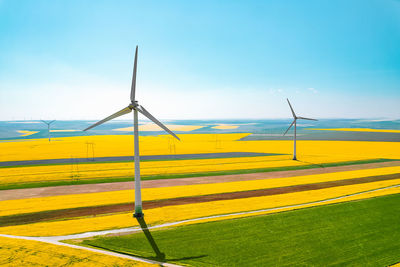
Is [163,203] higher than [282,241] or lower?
lower

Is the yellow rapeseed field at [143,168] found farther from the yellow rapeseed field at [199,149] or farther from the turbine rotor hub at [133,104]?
the turbine rotor hub at [133,104]

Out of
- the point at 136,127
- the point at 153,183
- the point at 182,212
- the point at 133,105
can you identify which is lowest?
the point at 153,183

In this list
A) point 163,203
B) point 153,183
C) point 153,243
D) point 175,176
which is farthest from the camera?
point 175,176

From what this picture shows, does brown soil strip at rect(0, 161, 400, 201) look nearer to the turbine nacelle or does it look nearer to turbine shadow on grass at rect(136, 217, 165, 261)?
turbine shadow on grass at rect(136, 217, 165, 261)

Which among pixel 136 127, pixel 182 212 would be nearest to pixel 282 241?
pixel 182 212

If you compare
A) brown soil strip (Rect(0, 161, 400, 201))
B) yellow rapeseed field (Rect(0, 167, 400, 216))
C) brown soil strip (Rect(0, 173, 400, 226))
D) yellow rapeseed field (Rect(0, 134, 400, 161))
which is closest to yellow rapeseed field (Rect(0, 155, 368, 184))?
brown soil strip (Rect(0, 161, 400, 201))

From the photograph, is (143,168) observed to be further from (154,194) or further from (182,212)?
(182,212)
